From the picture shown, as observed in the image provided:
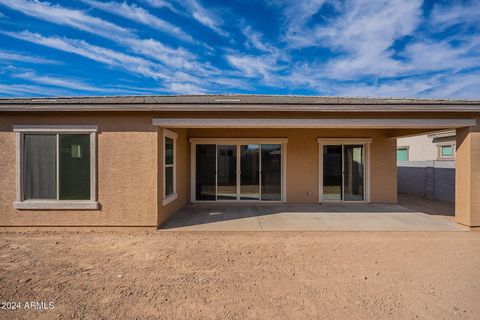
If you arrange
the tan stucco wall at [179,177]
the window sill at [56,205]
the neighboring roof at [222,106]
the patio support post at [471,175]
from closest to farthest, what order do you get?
the neighboring roof at [222,106]
the window sill at [56,205]
the patio support post at [471,175]
the tan stucco wall at [179,177]

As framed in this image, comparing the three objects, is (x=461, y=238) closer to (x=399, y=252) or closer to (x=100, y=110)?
(x=399, y=252)

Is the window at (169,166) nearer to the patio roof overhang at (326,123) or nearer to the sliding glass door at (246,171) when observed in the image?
the patio roof overhang at (326,123)

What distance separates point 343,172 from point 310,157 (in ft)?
4.81

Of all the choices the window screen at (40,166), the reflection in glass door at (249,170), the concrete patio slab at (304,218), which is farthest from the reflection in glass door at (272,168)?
the window screen at (40,166)

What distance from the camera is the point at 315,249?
5.35 m

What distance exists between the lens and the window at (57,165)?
6.49 m

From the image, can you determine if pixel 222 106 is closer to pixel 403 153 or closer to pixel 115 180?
pixel 115 180

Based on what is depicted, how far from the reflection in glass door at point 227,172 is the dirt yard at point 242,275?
3.72 m

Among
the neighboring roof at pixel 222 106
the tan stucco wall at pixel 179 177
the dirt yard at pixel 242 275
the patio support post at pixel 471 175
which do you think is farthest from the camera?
the tan stucco wall at pixel 179 177

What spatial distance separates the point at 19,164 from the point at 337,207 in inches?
389

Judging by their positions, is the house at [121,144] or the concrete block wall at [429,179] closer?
the house at [121,144]

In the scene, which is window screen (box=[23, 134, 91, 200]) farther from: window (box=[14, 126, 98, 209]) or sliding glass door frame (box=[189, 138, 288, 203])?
sliding glass door frame (box=[189, 138, 288, 203])

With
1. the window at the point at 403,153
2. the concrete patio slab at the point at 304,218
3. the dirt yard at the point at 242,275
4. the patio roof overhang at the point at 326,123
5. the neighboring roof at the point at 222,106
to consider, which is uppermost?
the neighboring roof at the point at 222,106

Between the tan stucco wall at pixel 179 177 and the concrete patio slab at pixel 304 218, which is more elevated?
the tan stucco wall at pixel 179 177
